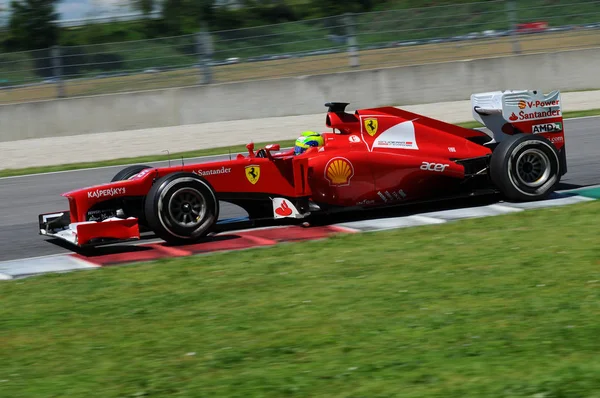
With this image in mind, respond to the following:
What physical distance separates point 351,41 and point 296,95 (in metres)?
1.80

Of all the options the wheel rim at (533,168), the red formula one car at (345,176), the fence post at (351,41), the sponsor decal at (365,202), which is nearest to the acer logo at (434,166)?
the red formula one car at (345,176)

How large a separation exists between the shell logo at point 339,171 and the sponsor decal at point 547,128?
2.33 m

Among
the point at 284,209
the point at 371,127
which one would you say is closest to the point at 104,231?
the point at 284,209

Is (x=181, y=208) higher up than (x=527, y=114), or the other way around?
(x=527, y=114)

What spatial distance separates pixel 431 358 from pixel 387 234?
3.88m

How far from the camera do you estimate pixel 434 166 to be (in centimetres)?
987

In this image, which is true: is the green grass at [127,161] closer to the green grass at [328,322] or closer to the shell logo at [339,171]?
the shell logo at [339,171]

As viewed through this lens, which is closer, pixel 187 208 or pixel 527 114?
pixel 187 208

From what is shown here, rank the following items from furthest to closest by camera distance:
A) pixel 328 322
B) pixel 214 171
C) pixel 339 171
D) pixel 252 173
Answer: pixel 339 171 → pixel 252 173 → pixel 214 171 → pixel 328 322

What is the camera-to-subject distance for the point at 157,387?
16.1ft

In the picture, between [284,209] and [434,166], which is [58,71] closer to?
[284,209]

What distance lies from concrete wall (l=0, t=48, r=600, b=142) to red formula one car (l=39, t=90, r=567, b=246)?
31.7 ft

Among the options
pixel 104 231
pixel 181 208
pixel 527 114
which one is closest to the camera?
pixel 104 231

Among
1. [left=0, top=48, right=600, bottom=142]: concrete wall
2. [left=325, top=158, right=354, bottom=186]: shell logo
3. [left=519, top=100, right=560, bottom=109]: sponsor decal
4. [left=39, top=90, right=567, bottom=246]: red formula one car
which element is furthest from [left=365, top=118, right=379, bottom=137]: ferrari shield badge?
[left=0, top=48, right=600, bottom=142]: concrete wall
